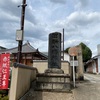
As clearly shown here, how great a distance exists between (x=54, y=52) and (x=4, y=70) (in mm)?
3850

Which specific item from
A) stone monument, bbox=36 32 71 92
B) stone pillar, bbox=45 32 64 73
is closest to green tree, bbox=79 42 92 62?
stone pillar, bbox=45 32 64 73

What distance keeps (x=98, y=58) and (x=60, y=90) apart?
74.2ft

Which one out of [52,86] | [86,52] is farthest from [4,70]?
[86,52]

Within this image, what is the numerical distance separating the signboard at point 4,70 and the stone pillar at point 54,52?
10.8ft

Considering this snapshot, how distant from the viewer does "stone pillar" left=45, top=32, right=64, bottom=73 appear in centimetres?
935

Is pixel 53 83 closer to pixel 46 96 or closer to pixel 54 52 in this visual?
pixel 46 96

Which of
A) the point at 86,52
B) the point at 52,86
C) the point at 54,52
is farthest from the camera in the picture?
the point at 86,52

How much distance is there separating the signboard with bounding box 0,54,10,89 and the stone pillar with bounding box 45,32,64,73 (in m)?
3.30

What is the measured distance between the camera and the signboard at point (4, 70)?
621cm

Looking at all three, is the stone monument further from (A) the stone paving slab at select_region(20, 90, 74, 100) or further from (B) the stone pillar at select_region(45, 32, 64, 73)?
(A) the stone paving slab at select_region(20, 90, 74, 100)

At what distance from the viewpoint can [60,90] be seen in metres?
8.15

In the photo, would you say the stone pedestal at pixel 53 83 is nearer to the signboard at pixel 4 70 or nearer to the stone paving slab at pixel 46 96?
the stone paving slab at pixel 46 96

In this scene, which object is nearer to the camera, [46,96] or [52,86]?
[46,96]

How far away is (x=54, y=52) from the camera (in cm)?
953
